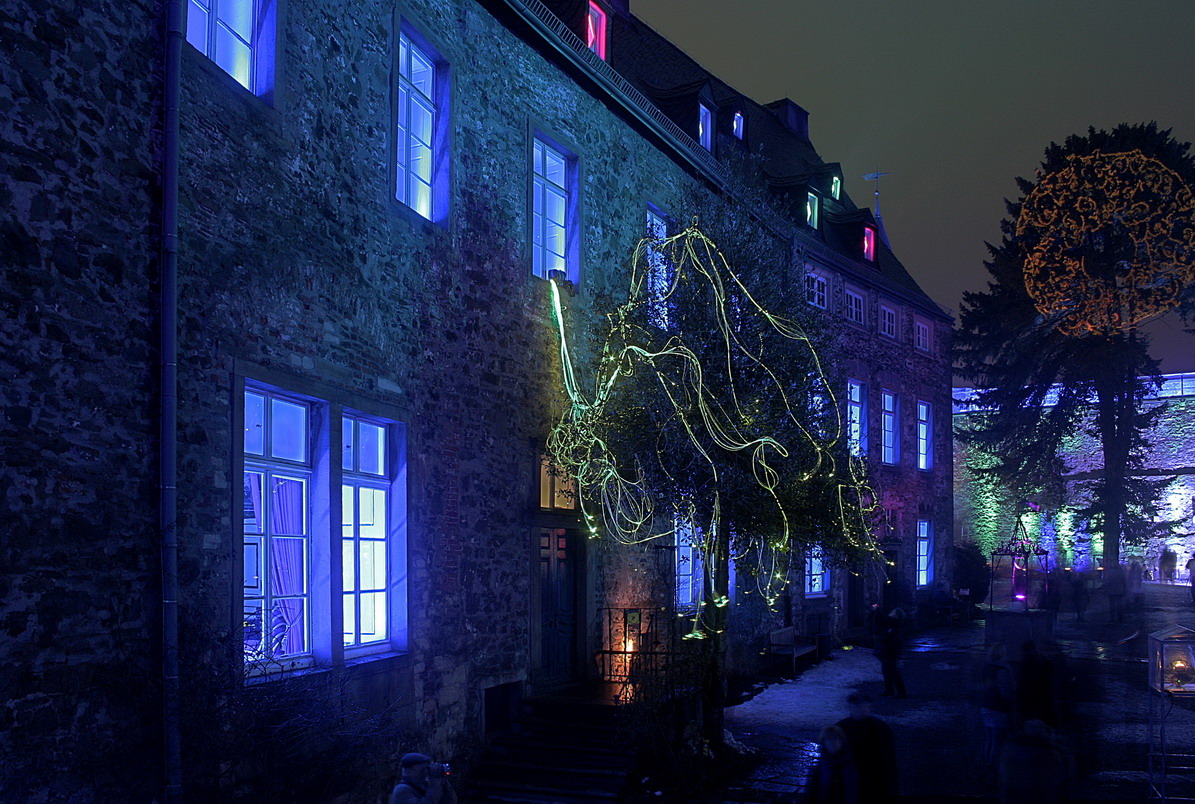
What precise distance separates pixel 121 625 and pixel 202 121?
10.8 feet

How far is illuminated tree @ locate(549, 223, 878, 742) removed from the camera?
1219 cm

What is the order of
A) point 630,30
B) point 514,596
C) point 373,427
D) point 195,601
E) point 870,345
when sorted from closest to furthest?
1. point 195,601
2. point 373,427
3. point 514,596
4. point 630,30
5. point 870,345

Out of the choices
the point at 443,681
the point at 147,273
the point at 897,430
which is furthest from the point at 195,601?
the point at 897,430

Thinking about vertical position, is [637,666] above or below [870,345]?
below

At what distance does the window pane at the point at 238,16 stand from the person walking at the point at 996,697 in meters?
8.48

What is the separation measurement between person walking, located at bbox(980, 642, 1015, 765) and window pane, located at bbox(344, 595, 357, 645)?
19.3 ft

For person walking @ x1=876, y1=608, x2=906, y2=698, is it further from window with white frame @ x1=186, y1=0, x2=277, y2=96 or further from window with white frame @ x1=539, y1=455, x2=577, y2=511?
window with white frame @ x1=186, y1=0, x2=277, y2=96

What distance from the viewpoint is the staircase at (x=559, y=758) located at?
9.92 metres

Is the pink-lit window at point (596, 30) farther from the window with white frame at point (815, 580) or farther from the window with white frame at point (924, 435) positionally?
the window with white frame at point (924, 435)

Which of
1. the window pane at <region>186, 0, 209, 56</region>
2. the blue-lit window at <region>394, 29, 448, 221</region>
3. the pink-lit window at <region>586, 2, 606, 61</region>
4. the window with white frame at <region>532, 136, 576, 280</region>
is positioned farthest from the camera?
the pink-lit window at <region>586, 2, 606, 61</region>

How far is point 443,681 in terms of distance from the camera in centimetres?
1011

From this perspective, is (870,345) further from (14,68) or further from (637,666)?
(14,68)

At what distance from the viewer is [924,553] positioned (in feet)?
91.5

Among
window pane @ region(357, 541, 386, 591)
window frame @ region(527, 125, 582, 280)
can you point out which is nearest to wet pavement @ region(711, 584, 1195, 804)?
window pane @ region(357, 541, 386, 591)
